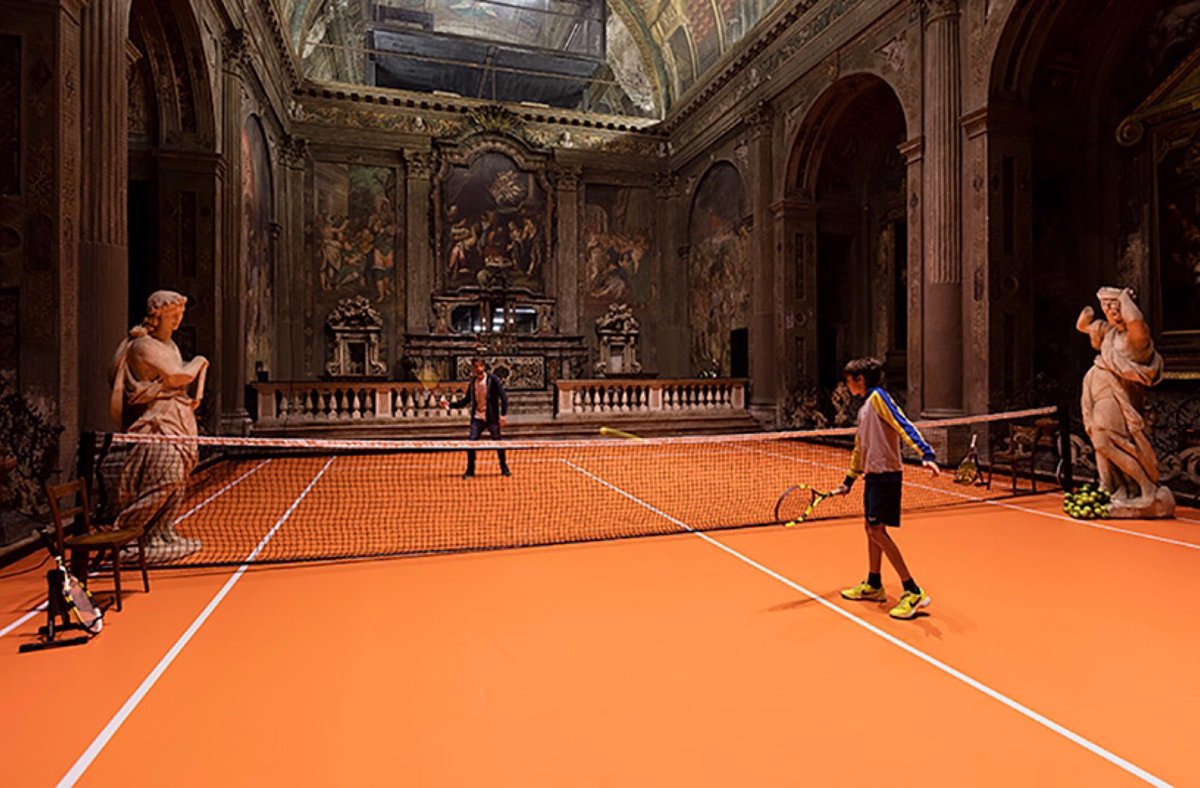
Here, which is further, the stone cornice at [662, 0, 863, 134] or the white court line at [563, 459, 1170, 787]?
the stone cornice at [662, 0, 863, 134]

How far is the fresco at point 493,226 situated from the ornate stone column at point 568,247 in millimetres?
507

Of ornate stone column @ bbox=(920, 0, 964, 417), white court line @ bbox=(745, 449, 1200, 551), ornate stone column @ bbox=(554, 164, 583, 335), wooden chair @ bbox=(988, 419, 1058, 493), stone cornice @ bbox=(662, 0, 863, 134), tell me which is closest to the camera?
white court line @ bbox=(745, 449, 1200, 551)

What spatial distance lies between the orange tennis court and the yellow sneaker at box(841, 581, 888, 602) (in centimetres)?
11

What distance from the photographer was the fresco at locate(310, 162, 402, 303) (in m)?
19.3

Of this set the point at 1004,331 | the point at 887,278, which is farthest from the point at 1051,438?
the point at 887,278

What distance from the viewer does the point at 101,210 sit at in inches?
275

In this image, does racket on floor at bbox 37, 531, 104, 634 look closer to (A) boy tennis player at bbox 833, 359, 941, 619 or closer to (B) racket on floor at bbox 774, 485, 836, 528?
(A) boy tennis player at bbox 833, 359, 941, 619

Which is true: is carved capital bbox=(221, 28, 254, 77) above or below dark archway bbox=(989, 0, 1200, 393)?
above

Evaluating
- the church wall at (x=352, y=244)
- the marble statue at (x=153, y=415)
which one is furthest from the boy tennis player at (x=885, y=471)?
the church wall at (x=352, y=244)

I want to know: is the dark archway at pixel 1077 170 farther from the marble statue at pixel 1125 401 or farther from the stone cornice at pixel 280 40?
the stone cornice at pixel 280 40

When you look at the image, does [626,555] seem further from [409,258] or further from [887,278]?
[409,258]

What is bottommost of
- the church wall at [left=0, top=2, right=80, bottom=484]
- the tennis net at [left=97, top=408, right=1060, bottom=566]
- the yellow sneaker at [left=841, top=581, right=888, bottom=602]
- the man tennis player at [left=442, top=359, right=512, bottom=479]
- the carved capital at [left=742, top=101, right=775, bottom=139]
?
the yellow sneaker at [left=841, top=581, right=888, bottom=602]

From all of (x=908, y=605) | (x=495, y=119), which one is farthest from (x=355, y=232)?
(x=908, y=605)

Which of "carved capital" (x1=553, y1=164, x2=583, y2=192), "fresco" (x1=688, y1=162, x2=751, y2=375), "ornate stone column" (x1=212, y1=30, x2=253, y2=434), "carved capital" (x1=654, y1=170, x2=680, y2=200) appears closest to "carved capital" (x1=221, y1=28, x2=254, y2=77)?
"ornate stone column" (x1=212, y1=30, x2=253, y2=434)
